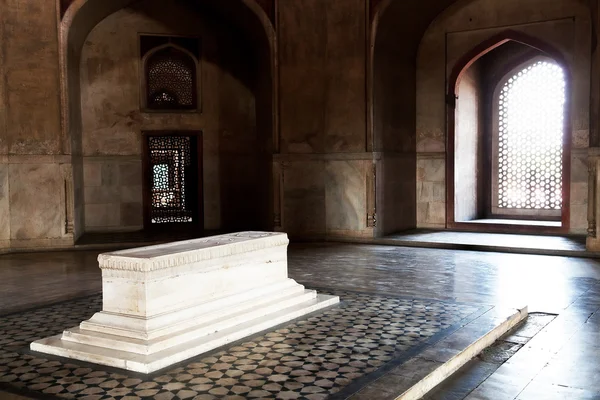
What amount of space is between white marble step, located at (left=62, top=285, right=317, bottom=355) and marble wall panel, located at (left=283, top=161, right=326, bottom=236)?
4589 mm

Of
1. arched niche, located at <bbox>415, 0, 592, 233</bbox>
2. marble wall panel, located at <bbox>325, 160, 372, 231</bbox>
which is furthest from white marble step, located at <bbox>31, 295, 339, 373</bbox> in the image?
arched niche, located at <bbox>415, 0, 592, 233</bbox>

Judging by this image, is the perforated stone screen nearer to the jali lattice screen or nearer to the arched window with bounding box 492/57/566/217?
the arched window with bounding box 492/57/566/217

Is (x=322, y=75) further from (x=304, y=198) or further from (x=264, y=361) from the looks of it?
(x=264, y=361)

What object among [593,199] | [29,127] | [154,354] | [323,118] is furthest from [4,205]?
[593,199]

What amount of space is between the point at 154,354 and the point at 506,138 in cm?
820

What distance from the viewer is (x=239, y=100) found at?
1061 cm

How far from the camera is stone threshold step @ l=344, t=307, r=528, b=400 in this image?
307 cm

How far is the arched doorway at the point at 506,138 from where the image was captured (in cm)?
981

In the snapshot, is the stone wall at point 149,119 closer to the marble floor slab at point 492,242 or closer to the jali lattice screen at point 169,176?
the jali lattice screen at point 169,176

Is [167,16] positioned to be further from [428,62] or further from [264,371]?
[264,371]

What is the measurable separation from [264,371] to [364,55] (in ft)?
20.4

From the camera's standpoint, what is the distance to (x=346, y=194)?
9.08 metres

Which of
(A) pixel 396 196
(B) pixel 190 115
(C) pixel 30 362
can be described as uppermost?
(B) pixel 190 115

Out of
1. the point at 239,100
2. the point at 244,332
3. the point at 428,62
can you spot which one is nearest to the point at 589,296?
the point at 244,332
